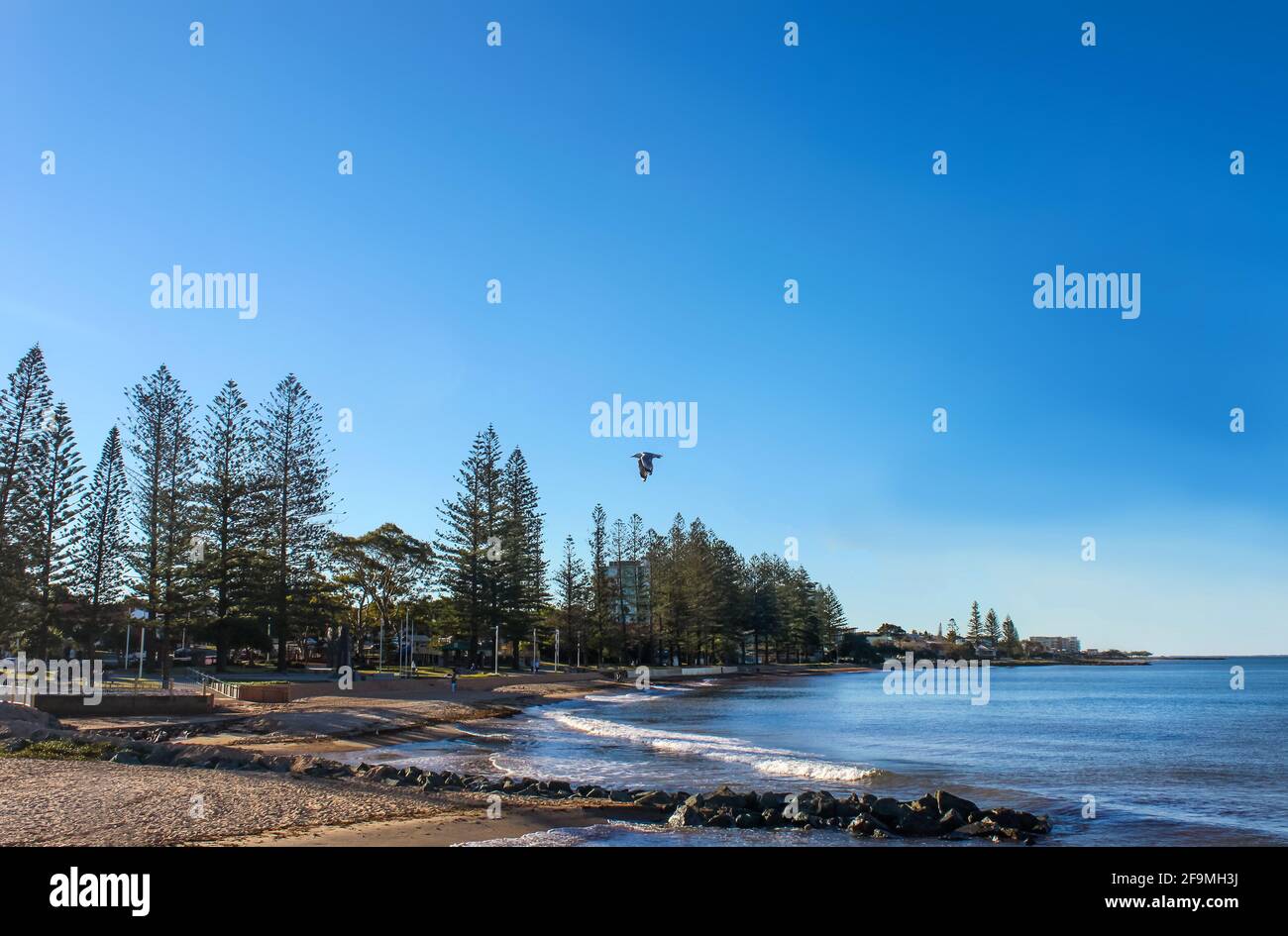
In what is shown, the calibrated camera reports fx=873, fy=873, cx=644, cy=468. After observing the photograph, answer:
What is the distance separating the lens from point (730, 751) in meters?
19.5

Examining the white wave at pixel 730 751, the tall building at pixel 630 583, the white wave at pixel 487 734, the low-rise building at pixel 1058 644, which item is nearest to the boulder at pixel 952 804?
the white wave at pixel 730 751

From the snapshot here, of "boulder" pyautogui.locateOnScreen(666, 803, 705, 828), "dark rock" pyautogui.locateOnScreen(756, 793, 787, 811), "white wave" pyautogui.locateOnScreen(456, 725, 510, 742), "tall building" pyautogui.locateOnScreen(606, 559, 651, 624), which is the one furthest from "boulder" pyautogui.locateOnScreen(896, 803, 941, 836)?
"tall building" pyautogui.locateOnScreen(606, 559, 651, 624)

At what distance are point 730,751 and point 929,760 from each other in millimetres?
4295

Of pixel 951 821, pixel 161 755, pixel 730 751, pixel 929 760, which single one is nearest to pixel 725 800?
pixel 951 821

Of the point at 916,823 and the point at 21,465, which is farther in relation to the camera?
the point at 21,465

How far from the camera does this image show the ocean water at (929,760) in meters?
11.5

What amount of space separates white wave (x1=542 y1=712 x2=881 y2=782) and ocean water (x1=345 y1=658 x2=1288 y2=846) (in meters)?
0.05

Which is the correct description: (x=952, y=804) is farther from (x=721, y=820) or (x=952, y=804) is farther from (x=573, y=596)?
(x=573, y=596)

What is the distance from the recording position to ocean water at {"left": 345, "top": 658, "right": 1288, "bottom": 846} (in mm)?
11461

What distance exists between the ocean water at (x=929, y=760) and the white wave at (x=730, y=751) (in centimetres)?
5
